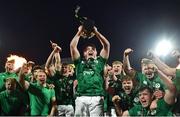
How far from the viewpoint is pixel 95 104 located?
27.8ft

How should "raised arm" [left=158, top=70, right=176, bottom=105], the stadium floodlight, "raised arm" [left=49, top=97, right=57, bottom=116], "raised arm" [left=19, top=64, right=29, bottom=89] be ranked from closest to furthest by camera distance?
"raised arm" [left=158, top=70, right=176, bottom=105] → "raised arm" [left=19, top=64, right=29, bottom=89] → "raised arm" [left=49, top=97, right=57, bottom=116] → the stadium floodlight

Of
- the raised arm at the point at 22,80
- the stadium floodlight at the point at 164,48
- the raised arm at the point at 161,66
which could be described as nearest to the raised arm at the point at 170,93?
the raised arm at the point at 161,66

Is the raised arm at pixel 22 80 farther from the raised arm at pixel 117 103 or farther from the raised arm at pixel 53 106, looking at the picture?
the raised arm at pixel 117 103

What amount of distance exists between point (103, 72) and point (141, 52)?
6.92 metres

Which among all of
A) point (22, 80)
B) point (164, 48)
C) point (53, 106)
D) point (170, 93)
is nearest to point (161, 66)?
point (170, 93)

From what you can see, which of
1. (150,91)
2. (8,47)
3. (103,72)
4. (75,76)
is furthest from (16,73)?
(8,47)

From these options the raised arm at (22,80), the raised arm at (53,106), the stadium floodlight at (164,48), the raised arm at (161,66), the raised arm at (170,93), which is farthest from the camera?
the stadium floodlight at (164,48)

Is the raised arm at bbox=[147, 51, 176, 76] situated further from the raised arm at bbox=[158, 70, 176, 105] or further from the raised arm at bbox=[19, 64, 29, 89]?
the raised arm at bbox=[19, 64, 29, 89]

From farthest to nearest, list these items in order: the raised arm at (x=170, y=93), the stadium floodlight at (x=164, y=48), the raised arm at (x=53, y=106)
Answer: the stadium floodlight at (x=164, y=48) < the raised arm at (x=53, y=106) < the raised arm at (x=170, y=93)

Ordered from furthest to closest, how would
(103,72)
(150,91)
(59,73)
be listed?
(59,73) < (103,72) < (150,91)

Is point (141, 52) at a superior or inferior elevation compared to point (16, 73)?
superior

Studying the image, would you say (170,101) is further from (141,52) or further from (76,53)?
(141,52)

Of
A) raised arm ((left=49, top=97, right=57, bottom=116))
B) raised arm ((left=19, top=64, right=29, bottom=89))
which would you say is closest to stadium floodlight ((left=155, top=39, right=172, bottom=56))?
raised arm ((left=49, top=97, right=57, bottom=116))

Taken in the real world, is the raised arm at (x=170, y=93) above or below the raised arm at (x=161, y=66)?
below
